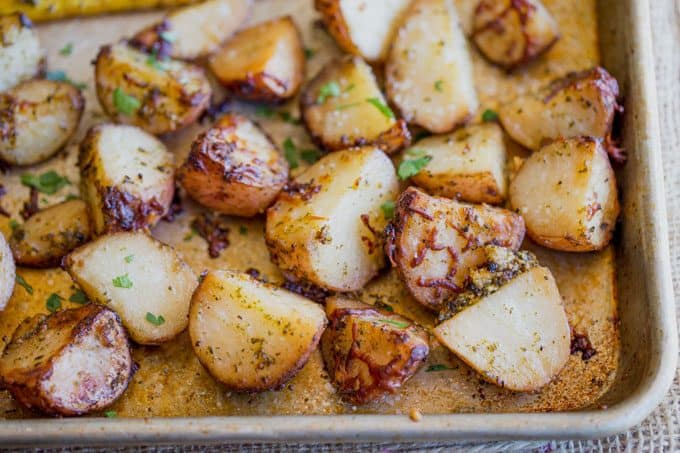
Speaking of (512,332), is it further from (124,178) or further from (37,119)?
(37,119)

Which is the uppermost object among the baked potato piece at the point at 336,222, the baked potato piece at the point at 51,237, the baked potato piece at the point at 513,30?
the baked potato piece at the point at 513,30

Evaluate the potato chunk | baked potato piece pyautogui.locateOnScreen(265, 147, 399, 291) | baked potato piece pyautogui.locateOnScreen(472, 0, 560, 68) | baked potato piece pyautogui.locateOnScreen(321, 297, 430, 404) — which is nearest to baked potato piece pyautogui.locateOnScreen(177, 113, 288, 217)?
baked potato piece pyautogui.locateOnScreen(265, 147, 399, 291)

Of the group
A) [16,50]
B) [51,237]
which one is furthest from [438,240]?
[16,50]

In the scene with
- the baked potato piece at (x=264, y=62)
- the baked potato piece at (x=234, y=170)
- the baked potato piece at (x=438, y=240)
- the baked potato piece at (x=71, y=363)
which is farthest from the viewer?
the baked potato piece at (x=264, y=62)

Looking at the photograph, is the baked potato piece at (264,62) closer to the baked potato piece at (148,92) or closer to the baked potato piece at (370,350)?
the baked potato piece at (148,92)

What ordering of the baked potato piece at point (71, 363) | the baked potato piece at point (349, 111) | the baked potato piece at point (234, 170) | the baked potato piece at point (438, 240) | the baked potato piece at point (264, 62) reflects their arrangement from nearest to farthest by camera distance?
the baked potato piece at point (71, 363), the baked potato piece at point (438, 240), the baked potato piece at point (234, 170), the baked potato piece at point (349, 111), the baked potato piece at point (264, 62)

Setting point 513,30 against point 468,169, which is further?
point 513,30

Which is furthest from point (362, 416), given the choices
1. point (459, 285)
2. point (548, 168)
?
point (548, 168)

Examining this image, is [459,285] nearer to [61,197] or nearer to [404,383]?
[404,383]

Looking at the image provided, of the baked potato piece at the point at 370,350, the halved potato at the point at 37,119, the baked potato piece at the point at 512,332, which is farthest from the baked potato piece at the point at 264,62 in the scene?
the baked potato piece at the point at 512,332
